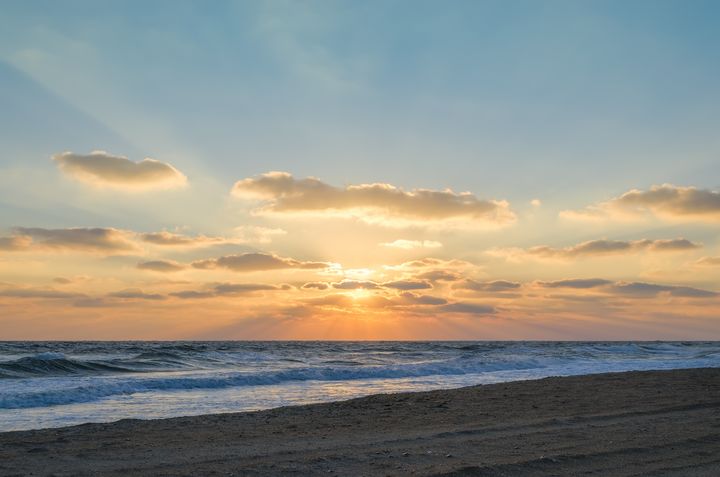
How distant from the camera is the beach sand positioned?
8.49m

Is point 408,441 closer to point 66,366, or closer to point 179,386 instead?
point 179,386

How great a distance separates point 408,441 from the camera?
10.5 metres

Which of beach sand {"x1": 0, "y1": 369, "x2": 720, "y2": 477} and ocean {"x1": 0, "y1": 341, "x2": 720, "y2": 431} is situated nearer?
beach sand {"x1": 0, "y1": 369, "x2": 720, "y2": 477}

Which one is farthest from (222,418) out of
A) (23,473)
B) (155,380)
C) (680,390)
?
(680,390)

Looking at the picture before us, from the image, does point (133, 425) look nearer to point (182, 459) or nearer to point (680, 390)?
point (182, 459)

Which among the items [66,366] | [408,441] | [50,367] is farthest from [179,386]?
[408,441]

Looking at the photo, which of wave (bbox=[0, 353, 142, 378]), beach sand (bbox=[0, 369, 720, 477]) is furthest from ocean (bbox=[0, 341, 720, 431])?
beach sand (bbox=[0, 369, 720, 477])

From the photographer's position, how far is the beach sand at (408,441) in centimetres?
849

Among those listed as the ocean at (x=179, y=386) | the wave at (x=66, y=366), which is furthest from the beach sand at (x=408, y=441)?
the wave at (x=66, y=366)

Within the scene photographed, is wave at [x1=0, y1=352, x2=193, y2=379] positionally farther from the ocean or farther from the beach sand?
the beach sand

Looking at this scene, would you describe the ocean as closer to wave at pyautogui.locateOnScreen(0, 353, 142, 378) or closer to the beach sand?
wave at pyautogui.locateOnScreen(0, 353, 142, 378)

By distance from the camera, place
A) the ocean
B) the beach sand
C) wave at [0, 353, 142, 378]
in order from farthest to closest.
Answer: wave at [0, 353, 142, 378] → the ocean → the beach sand

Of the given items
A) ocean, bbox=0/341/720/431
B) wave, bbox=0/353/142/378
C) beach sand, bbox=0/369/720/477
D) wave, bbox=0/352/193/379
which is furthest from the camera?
wave, bbox=0/352/193/379

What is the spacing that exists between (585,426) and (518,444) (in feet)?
8.00
